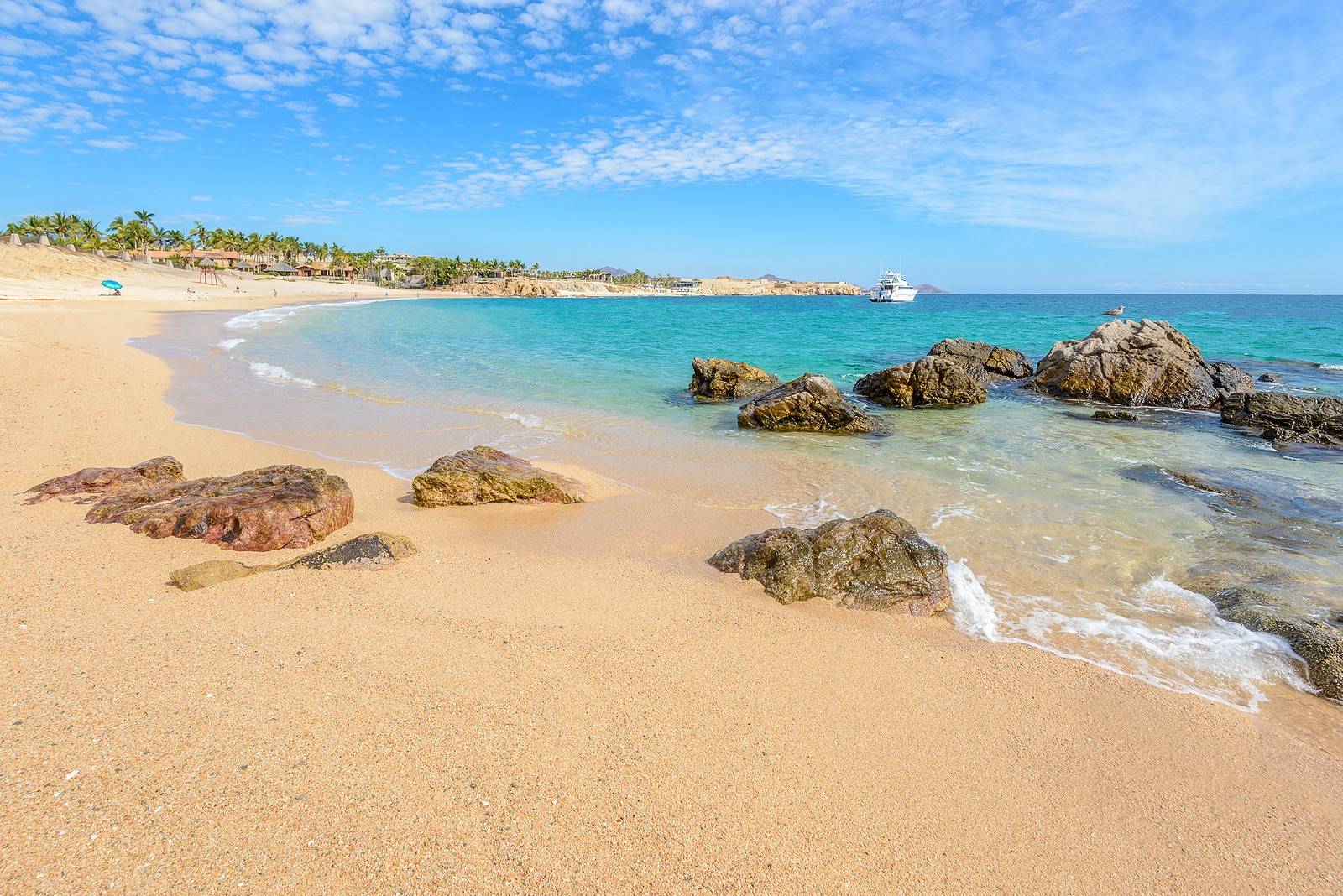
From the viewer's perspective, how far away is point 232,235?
366 feet

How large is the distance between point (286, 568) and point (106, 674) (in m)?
1.93

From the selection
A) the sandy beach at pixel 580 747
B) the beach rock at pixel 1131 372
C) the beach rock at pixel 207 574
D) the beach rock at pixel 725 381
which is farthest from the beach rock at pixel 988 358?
the beach rock at pixel 207 574

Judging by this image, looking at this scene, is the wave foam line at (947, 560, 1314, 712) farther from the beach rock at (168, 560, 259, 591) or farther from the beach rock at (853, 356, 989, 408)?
the beach rock at (853, 356, 989, 408)

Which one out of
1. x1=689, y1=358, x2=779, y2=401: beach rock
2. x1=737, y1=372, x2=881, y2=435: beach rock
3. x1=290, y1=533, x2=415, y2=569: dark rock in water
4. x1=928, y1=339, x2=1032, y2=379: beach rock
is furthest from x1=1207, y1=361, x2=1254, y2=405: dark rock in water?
x1=290, y1=533, x2=415, y2=569: dark rock in water

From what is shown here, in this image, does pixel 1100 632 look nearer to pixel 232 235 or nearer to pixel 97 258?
pixel 97 258

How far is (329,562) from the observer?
632 cm

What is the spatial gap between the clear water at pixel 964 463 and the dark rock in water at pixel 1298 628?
6.4 inches

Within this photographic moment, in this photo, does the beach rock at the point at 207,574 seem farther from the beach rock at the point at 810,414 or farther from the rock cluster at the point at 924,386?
the rock cluster at the point at 924,386

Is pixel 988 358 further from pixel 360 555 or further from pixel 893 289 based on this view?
pixel 893 289

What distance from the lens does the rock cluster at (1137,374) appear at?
19.5 m

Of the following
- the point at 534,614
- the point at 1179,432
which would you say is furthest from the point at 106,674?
the point at 1179,432

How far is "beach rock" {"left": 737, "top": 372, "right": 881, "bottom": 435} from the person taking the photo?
14.7m

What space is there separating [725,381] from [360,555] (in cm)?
1369

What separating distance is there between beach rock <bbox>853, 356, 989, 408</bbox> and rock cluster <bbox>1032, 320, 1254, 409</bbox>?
402cm
